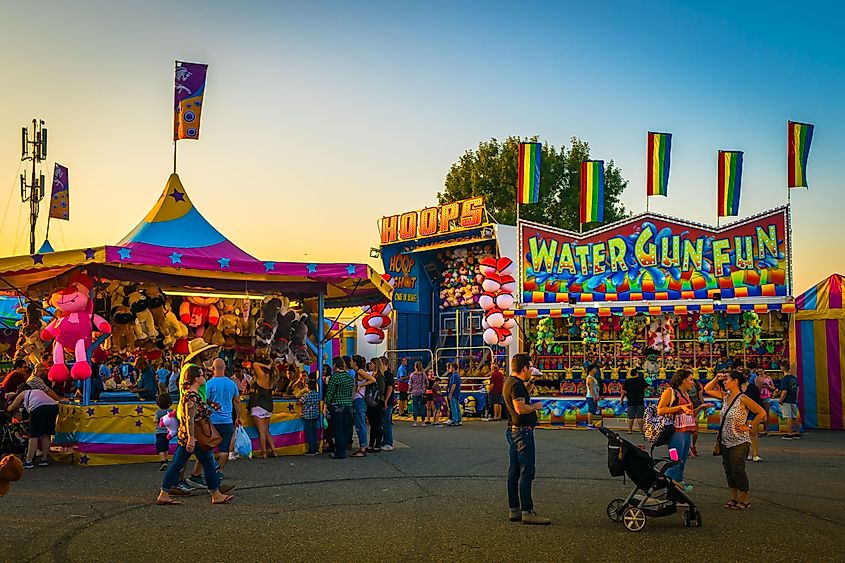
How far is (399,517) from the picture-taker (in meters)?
8.52

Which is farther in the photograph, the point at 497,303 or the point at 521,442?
the point at 497,303

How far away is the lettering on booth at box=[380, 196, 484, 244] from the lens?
27828 mm

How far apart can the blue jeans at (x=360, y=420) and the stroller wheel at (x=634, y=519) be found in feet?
22.3

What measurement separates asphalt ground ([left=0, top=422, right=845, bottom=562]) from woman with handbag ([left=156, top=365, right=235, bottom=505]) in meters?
0.29

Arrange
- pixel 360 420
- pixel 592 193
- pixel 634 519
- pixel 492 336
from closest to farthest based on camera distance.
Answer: pixel 634 519 → pixel 360 420 → pixel 492 336 → pixel 592 193

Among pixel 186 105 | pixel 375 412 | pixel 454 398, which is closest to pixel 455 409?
pixel 454 398

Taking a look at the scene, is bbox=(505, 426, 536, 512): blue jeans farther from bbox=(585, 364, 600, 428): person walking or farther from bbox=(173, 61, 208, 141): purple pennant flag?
bbox=(585, 364, 600, 428): person walking

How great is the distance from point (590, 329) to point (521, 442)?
538 inches

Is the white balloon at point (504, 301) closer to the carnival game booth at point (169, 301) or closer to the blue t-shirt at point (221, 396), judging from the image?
the carnival game booth at point (169, 301)

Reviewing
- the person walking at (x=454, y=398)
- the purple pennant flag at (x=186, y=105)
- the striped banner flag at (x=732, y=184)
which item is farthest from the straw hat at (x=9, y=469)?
the striped banner flag at (x=732, y=184)

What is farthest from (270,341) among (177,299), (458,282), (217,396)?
(458,282)

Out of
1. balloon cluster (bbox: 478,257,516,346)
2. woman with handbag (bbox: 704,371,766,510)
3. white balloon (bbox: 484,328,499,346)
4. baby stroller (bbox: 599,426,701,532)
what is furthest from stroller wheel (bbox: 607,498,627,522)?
white balloon (bbox: 484,328,499,346)

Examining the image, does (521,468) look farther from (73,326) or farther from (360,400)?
(73,326)

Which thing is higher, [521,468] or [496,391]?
[521,468]
